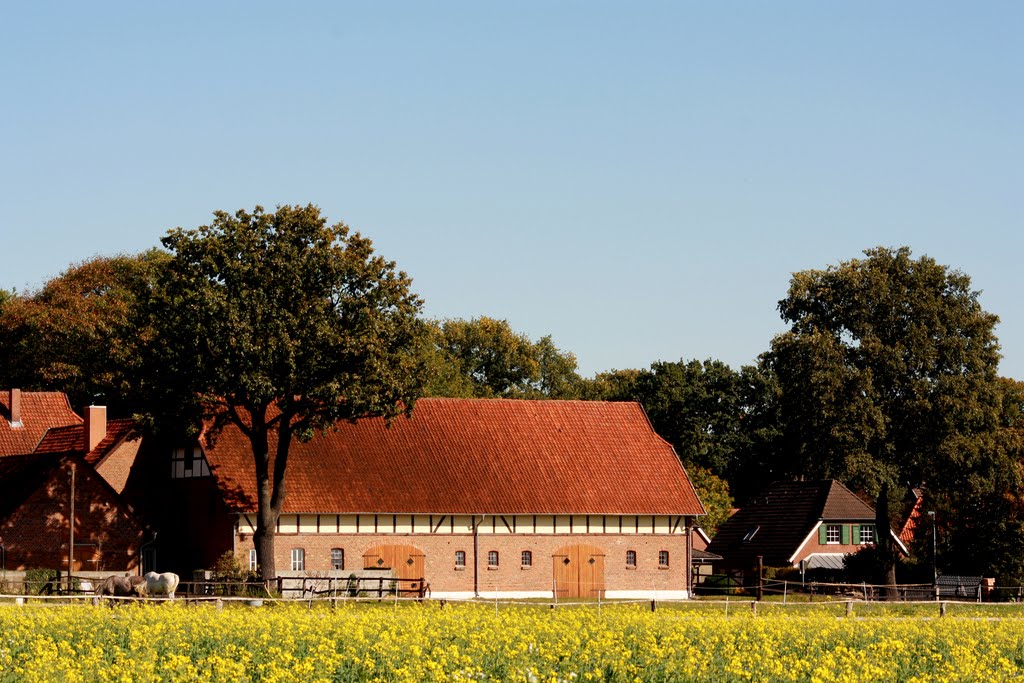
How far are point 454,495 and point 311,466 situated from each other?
5.94 metres

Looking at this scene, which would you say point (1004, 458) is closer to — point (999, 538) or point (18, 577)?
point (999, 538)

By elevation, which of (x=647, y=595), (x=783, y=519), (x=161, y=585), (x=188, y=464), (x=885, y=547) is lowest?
(x=647, y=595)

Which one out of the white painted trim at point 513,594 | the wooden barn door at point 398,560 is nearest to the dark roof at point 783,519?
the white painted trim at point 513,594

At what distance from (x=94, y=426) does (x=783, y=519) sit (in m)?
36.3

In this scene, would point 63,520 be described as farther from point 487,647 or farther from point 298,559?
point 487,647

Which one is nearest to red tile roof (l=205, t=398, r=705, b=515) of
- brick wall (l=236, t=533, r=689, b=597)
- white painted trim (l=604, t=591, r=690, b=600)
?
brick wall (l=236, t=533, r=689, b=597)

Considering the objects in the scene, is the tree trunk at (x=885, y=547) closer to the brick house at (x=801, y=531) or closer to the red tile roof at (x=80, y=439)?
the brick house at (x=801, y=531)

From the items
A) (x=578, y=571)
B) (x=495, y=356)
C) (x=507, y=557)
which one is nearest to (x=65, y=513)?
(x=507, y=557)

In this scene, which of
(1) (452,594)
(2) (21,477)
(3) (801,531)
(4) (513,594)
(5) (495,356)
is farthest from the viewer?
(5) (495,356)

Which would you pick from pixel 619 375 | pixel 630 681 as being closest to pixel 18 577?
pixel 630 681

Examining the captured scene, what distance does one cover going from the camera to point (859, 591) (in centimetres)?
6400

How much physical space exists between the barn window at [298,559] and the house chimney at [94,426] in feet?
41.2

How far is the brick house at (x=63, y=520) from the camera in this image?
192ft

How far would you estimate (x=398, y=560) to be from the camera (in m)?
61.2
